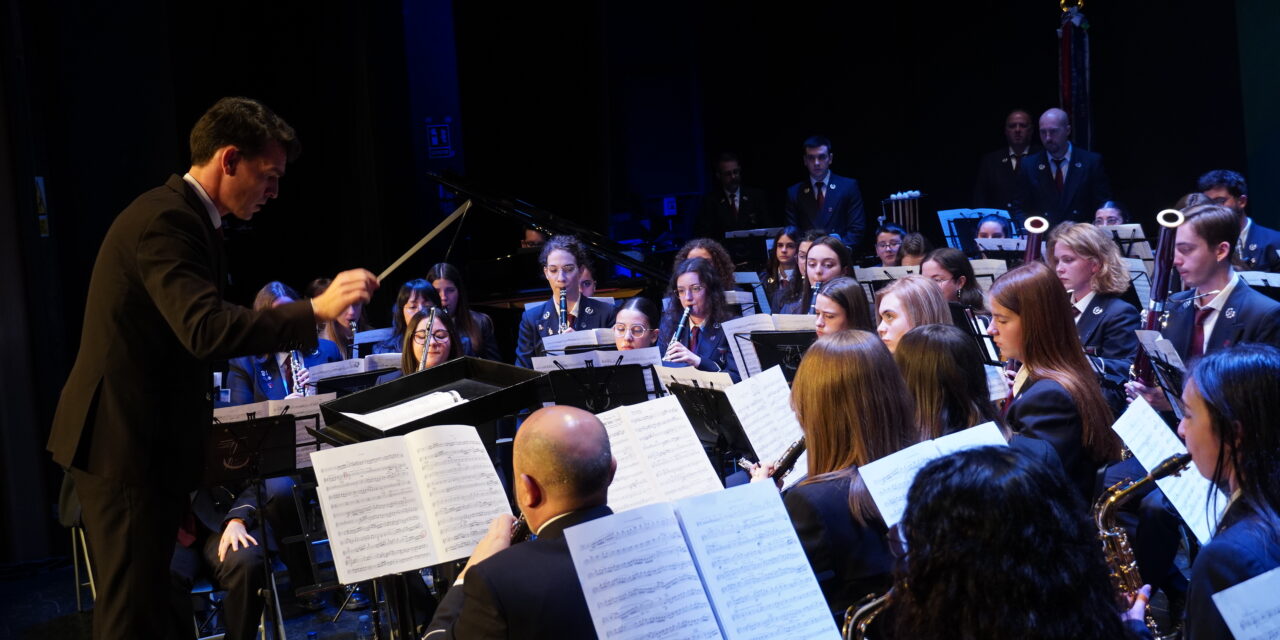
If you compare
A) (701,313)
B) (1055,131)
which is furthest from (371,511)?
(1055,131)

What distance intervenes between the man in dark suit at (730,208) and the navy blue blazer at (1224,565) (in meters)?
8.08

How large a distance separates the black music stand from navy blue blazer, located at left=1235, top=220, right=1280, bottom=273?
3.59m

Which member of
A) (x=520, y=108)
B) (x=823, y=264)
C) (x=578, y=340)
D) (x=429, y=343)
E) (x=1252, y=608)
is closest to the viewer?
(x=1252, y=608)

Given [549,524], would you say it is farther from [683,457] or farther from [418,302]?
[418,302]

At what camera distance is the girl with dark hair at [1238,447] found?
6.76 ft

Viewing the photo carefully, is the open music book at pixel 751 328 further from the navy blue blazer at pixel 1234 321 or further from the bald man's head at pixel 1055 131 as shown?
the bald man's head at pixel 1055 131

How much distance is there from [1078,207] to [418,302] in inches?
228

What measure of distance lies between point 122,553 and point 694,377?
2.39 metres

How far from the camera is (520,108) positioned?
10.5 m

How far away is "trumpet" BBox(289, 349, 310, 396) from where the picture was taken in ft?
18.7

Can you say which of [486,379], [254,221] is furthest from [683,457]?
[254,221]

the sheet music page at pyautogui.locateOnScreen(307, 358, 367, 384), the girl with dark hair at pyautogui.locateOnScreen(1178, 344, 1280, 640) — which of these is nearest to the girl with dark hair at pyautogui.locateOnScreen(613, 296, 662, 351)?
the sheet music page at pyautogui.locateOnScreen(307, 358, 367, 384)

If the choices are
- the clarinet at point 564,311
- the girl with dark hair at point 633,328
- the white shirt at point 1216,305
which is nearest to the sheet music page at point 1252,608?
the white shirt at point 1216,305

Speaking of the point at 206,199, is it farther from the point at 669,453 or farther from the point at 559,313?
the point at 559,313
